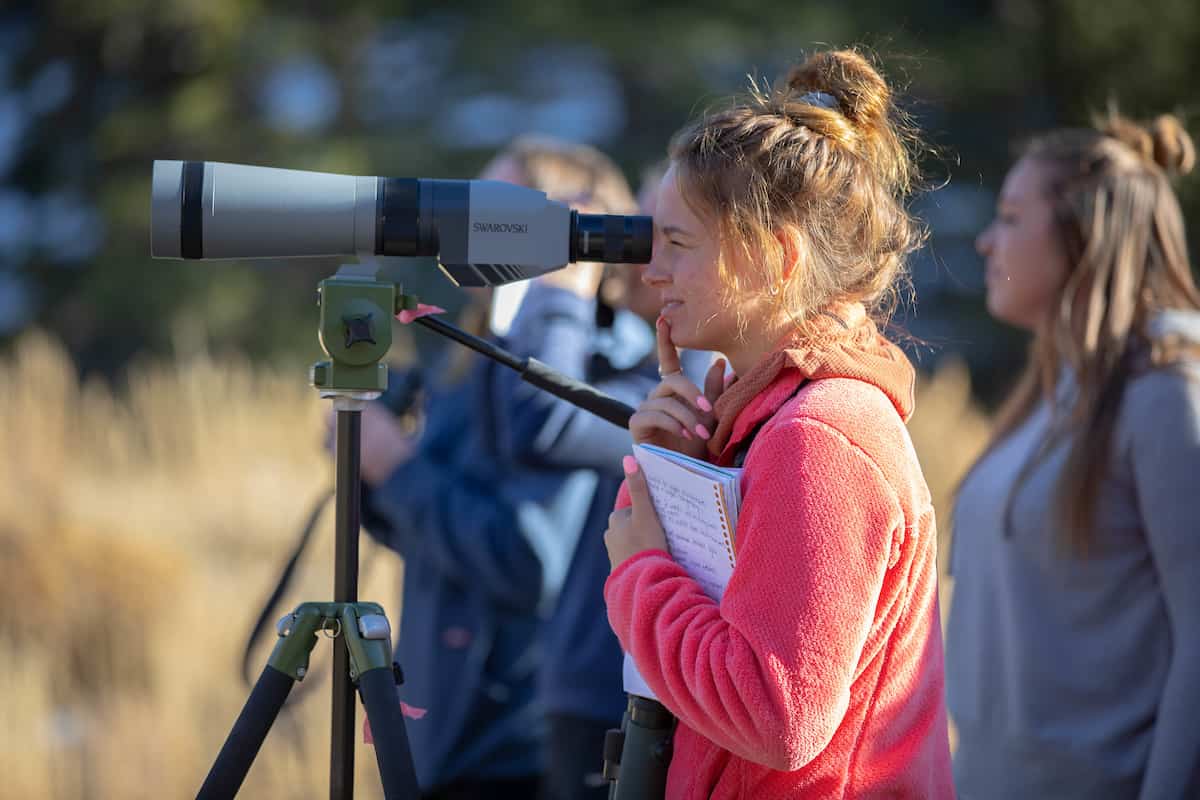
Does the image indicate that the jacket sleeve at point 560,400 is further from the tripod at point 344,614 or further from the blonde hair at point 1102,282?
the tripod at point 344,614

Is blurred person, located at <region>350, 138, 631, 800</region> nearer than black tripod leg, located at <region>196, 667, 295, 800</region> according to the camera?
No

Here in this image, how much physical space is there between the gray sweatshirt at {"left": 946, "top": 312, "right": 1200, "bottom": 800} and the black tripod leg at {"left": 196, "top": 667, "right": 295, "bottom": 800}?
118 cm

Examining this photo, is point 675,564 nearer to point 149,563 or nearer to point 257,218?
point 257,218

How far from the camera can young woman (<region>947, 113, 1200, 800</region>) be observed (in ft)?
5.66

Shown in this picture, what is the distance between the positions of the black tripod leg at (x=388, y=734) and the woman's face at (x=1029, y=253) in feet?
4.44

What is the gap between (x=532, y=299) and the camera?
2.15 metres

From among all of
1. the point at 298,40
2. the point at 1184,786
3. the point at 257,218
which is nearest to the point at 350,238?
the point at 257,218

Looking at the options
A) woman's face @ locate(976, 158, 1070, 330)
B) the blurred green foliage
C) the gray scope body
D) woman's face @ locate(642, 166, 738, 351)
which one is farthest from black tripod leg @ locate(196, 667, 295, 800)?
the blurred green foliage

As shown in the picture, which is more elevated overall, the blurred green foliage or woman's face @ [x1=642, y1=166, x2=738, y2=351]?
the blurred green foliage

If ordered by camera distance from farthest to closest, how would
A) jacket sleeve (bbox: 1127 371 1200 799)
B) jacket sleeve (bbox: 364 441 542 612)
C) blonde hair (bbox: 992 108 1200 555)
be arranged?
jacket sleeve (bbox: 364 441 542 612) < blonde hair (bbox: 992 108 1200 555) < jacket sleeve (bbox: 1127 371 1200 799)

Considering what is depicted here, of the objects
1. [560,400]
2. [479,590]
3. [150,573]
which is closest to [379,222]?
[560,400]

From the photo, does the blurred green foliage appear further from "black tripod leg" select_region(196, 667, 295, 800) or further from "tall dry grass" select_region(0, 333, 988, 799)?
"black tripod leg" select_region(196, 667, 295, 800)

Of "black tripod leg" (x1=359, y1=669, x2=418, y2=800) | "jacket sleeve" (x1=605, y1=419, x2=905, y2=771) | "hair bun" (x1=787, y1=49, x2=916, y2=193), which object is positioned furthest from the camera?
"hair bun" (x1=787, y1=49, x2=916, y2=193)

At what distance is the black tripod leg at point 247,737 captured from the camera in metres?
1.13
